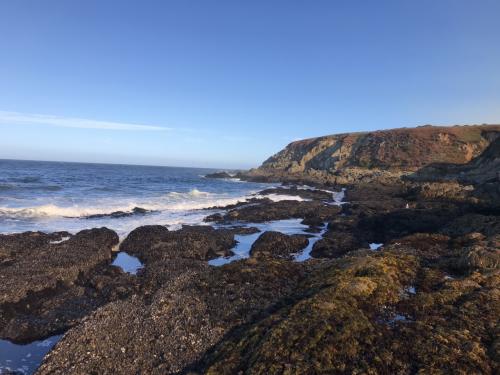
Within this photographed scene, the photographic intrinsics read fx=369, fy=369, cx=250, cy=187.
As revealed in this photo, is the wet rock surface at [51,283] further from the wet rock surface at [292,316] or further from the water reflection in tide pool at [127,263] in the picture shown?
the water reflection in tide pool at [127,263]

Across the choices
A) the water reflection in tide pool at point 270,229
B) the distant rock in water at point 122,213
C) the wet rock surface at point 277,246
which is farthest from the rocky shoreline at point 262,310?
the distant rock in water at point 122,213

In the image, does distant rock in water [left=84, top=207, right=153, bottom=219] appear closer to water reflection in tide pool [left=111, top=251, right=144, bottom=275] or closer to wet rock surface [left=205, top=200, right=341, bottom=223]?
wet rock surface [left=205, top=200, right=341, bottom=223]

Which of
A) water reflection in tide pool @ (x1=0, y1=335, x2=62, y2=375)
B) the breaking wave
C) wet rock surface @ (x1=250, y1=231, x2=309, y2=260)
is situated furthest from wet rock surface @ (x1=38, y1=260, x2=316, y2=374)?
the breaking wave

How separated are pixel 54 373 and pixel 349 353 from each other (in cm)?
560

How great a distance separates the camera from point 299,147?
4469 inches

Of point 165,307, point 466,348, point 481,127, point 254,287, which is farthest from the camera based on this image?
point 481,127

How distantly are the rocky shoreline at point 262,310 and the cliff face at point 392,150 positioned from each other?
184 feet

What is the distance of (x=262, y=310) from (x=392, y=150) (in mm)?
80913

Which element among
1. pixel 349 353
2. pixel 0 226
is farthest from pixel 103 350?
pixel 0 226

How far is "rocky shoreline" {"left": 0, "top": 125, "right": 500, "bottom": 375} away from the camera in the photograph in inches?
257

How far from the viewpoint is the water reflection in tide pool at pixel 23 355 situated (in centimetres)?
775

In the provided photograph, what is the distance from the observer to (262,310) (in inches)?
358

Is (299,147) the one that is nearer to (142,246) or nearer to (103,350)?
(142,246)

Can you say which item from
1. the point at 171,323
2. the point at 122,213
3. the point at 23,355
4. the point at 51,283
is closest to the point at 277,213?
the point at 122,213
